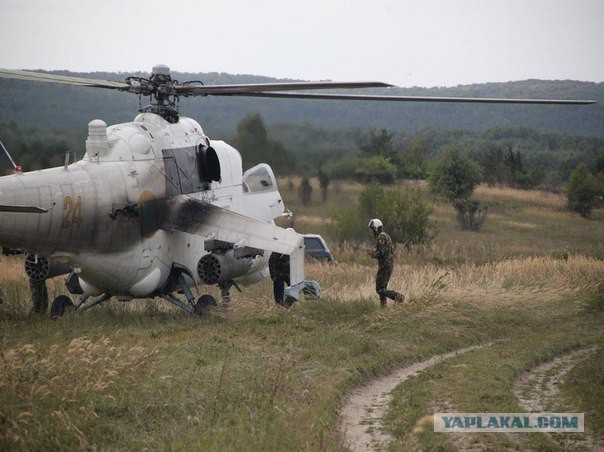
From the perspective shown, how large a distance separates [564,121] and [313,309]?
70912 mm

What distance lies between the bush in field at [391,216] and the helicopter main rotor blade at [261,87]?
15.6 m

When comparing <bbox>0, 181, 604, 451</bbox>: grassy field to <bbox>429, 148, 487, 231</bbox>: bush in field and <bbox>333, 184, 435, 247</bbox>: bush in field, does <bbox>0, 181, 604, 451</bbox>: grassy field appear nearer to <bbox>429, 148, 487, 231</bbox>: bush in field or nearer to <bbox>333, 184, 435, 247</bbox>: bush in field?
<bbox>333, 184, 435, 247</bbox>: bush in field

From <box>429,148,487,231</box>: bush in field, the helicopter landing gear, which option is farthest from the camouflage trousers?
<box>429,148,487,231</box>: bush in field

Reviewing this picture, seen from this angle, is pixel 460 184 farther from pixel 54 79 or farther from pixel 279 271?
pixel 54 79

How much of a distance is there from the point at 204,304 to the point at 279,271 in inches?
71.6

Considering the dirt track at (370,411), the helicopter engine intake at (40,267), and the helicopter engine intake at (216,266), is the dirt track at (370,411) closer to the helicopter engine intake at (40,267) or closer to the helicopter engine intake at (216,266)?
the helicopter engine intake at (216,266)

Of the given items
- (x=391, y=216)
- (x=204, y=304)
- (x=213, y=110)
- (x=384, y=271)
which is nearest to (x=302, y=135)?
(x=391, y=216)

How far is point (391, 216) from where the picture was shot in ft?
109

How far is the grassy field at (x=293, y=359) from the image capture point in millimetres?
10219

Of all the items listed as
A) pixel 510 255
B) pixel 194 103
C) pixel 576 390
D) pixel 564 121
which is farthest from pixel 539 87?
pixel 576 390

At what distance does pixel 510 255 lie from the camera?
31.4 metres

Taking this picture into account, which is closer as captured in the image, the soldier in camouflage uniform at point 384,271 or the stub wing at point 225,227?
the stub wing at point 225,227

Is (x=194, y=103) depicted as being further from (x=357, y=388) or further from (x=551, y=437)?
(x=551, y=437)

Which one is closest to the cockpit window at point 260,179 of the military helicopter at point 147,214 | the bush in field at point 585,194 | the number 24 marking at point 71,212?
the military helicopter at point 147,214
